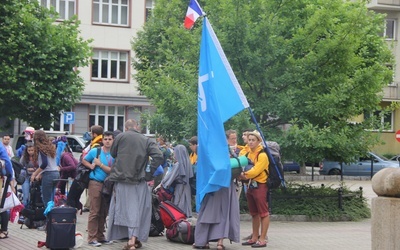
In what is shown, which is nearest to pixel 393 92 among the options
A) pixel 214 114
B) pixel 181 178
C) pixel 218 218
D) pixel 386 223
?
pixel 181 178

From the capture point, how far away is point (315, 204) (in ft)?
59.8

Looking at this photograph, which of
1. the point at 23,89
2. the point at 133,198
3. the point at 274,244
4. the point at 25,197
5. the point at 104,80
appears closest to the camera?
the point at 133,198

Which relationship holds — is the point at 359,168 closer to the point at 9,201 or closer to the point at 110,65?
the point at 110,65

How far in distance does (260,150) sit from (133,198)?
2097 millimetres

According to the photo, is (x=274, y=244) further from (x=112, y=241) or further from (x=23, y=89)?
(x=23, y=89)

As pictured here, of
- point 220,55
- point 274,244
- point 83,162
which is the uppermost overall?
point 220,55

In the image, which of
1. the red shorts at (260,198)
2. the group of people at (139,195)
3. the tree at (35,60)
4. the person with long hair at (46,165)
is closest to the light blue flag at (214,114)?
the group of people at (139,195)

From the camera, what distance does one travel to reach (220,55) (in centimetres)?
1302

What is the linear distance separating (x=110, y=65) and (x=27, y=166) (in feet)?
107

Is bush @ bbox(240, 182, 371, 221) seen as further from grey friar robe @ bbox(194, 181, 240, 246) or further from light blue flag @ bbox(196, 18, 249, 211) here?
light blue flag @ bbox(196, 18, 249, 211)

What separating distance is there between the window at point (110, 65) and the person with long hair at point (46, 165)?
33.2 meters

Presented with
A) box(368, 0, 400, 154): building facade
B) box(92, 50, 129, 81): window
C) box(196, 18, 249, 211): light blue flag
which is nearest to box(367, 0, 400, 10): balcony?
box(368, 0, 400, 154): building facade

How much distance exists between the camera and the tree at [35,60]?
31859mm

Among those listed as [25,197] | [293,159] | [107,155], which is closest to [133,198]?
[107,155]
